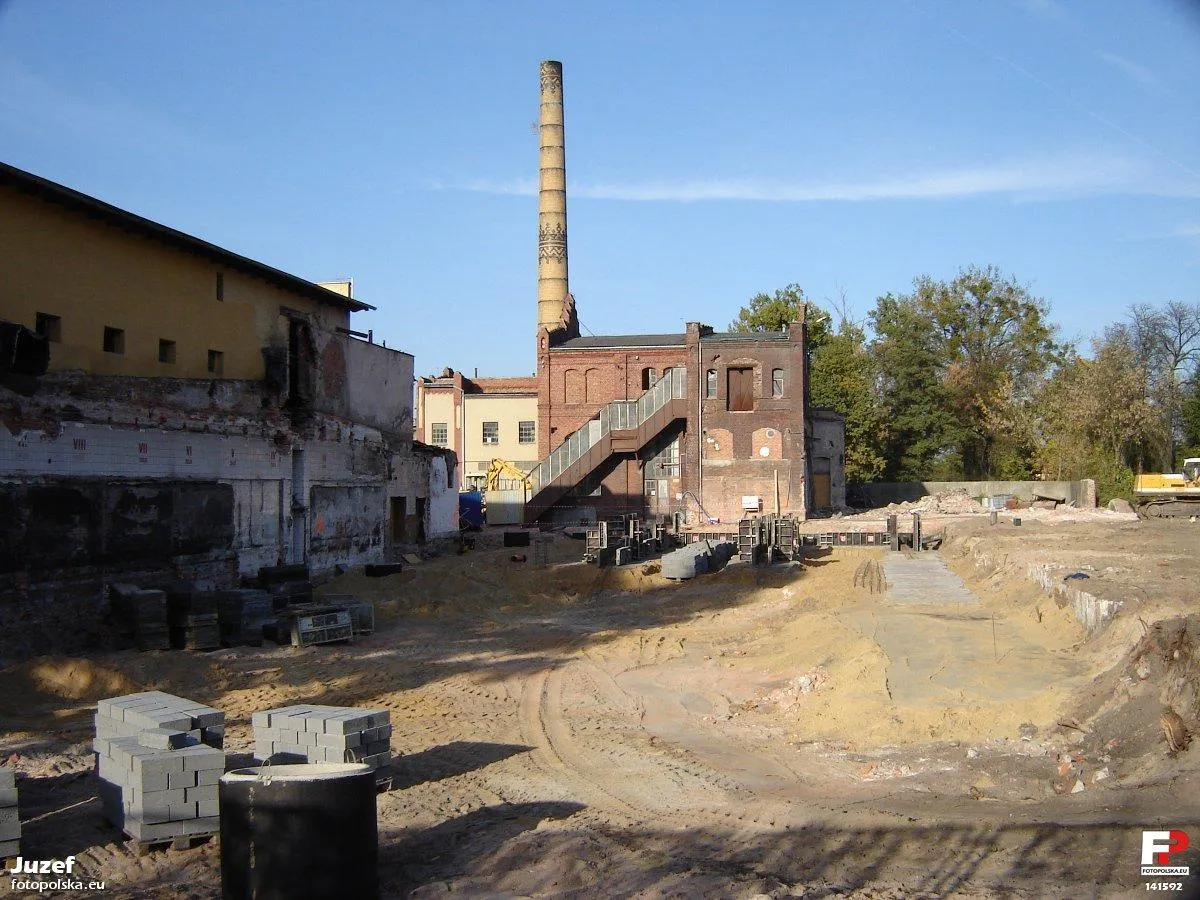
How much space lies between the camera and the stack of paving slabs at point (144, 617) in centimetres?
1755

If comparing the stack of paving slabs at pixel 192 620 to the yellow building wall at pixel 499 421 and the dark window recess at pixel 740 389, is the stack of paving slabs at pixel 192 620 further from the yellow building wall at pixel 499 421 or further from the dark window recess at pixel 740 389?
the yellow building wall at pixel 499 421

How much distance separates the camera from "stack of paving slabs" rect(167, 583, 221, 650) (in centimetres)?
1777

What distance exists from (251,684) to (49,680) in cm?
269

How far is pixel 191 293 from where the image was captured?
80.9 feet

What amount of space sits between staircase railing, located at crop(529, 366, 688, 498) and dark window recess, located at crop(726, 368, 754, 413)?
195 centimetres

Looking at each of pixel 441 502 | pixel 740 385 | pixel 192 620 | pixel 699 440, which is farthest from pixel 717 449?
pixel 192 620

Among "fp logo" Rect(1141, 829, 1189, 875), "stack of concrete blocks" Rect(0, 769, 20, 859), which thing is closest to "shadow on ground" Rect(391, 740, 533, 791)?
"stack of concrete blocks" Rect(0, 769, 20, 859)

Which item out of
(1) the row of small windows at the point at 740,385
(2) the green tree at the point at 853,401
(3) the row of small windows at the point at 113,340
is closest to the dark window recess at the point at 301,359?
(3) the row of small windows at the point at 113,340

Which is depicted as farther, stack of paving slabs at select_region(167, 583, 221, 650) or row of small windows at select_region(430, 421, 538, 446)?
row of small windows at select_region(430, 421, 538, 446)

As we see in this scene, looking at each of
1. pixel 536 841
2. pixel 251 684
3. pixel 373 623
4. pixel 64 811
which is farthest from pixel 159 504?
pixel 536 841

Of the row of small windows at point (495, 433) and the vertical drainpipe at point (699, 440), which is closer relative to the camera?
the vertical drainpipe at point (699, 440)

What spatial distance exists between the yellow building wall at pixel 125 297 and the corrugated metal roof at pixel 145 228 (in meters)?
0.18

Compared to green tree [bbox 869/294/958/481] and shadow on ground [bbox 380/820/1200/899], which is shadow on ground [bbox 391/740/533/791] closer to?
shadow on ground [bbox 380/820/1200/899]

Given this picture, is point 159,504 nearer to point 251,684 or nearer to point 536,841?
point 251,684
